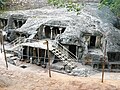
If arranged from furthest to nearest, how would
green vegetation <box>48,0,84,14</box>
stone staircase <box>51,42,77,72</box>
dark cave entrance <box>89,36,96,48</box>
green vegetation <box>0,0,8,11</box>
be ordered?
green vegetation <box>0,0,8,11</box> → dark cave entrance <box>89,36,96,48</box> → stone staircase <box>51,42,77,72</box> → green vegetation <box>48,0,84,14</box>

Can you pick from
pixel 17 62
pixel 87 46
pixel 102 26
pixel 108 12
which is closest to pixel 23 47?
pixel 17 62

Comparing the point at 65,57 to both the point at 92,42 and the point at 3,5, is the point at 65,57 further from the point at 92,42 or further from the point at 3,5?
the point at 3,5

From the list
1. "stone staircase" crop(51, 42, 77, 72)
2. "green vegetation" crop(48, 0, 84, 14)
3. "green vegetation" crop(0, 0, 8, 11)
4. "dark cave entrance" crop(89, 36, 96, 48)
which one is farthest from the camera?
"green vegetation" crop(0, 0, 8, 11)

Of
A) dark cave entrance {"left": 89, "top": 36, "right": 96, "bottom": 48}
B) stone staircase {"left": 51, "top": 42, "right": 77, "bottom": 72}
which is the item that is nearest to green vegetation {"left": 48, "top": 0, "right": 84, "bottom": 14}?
stone staircase {"left": 51, "top": 42, "right": 77, "bottom": 72}

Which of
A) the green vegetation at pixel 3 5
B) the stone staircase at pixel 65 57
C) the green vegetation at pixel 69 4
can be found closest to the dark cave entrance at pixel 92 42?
the stone staircase at pixel 65 57

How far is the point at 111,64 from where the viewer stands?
3095 centimetres

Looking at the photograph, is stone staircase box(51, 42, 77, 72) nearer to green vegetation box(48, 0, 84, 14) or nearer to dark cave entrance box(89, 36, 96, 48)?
dark cave entrance box(89, 36, 96, 48)

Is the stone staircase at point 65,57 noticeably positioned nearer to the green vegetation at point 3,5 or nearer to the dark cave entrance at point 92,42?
the dark cave entrance at point 92,42

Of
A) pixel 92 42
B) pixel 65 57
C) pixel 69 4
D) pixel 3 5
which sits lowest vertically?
pixel 65 57

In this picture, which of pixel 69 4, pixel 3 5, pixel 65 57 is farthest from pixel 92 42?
pixel 3 5

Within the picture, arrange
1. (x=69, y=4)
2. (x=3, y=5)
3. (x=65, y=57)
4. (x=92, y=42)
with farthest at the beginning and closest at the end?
(x=3, y=5), (x=92, y=42), (x=65, y=57), (x=69, y=4)

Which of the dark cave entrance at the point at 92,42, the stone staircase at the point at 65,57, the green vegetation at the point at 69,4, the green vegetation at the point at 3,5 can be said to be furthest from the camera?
the green vegetation at the point at 3,5

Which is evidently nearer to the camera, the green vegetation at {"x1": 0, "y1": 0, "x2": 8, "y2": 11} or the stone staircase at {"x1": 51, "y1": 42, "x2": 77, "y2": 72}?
the stone staircase at {"x1": 51, "y1": 42, "x2": 77, "y2": 72}

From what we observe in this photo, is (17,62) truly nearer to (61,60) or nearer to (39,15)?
(61,60)
